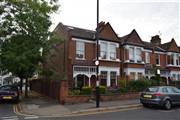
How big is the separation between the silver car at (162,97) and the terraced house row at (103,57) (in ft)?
35.5

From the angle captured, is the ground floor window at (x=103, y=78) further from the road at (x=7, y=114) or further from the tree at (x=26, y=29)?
the road at (x=7, y=114)

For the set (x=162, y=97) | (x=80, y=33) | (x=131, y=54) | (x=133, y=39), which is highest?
(x=80, y=33)

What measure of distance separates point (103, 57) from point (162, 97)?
13.6 m

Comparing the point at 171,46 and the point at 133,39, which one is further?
the point at 171,46

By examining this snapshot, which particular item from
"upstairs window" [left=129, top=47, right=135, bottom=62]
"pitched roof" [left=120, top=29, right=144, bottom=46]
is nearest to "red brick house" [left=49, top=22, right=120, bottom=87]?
"pitched roof" [left=120, top=29, right=144, bottom=46]

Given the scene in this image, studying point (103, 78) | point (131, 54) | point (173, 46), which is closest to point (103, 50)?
point (103, 78)

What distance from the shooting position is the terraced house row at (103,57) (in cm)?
2858

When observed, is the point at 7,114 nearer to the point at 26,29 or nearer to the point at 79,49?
the point at 26,29

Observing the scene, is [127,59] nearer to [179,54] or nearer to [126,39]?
[126,39]

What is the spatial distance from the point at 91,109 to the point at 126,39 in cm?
1782

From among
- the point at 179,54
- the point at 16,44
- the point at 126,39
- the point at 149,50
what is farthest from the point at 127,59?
the point at 16,44

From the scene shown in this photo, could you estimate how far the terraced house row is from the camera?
2858cm

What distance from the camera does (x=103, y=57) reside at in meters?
30.5

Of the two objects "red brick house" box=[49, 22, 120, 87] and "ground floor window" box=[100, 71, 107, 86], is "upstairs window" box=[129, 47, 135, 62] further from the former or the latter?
"ground floor window" box=[100, 71, 107, 86]
